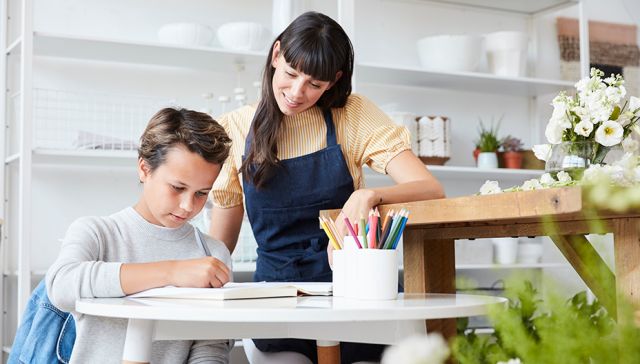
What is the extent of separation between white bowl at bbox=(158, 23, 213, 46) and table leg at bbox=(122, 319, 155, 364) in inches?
79.8

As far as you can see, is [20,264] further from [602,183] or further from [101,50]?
[602,183]

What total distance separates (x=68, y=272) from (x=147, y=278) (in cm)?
12

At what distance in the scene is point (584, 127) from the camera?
149 centimetres

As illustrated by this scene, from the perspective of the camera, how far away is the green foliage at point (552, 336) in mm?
288

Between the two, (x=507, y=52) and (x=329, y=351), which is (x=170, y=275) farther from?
(x=507, y=52)

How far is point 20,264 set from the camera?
8.32 ft

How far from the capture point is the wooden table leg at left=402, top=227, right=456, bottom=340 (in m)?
1.49

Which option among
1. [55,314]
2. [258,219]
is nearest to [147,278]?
[55,314]

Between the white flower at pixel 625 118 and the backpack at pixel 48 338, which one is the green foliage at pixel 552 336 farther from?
the white flower at pixel 625 118

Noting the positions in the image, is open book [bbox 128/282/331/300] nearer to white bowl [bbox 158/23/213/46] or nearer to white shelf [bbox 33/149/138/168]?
white shelf [bbox 33/149/138/168]

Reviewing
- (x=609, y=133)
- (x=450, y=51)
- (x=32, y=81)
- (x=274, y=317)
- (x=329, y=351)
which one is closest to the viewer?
(x=274, y=317)

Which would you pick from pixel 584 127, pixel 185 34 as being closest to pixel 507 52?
pixel 185 34

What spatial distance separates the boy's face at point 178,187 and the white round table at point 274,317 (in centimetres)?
35

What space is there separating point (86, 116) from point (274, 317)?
2259 millimetres
